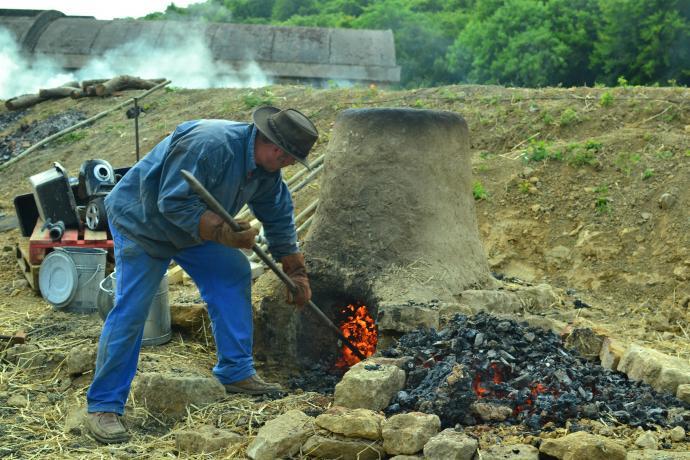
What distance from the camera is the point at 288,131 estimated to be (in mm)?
4945

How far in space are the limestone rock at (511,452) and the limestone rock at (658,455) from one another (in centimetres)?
42

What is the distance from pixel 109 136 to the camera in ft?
46.9

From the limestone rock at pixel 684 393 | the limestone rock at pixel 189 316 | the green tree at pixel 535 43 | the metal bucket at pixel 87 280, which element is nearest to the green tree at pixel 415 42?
the green tree at pixel 535 43

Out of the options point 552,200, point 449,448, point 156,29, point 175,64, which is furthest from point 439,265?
point 156,29

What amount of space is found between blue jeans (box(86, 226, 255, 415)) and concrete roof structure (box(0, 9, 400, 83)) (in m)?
13.8

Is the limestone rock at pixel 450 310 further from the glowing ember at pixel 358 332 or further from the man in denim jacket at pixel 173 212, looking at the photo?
the man in denim jacket at pixel 173 212

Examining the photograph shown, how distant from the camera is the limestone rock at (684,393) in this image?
4668mm

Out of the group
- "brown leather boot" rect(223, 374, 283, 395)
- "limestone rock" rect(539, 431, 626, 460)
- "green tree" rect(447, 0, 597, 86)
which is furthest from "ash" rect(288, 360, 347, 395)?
"green tree" rect(447, 0, 597, 86)

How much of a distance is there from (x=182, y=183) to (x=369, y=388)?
148 cm

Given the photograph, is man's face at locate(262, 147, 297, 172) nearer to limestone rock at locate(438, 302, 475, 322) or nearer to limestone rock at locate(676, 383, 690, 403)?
limestone rock at locate(438, 302, 475, 322)

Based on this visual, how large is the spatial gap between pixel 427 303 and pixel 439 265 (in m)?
0.48

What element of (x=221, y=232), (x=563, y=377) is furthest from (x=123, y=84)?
(x=563, y=377)

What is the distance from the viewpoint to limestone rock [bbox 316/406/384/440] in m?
4.37

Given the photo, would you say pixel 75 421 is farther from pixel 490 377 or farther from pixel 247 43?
pixel 247 43
